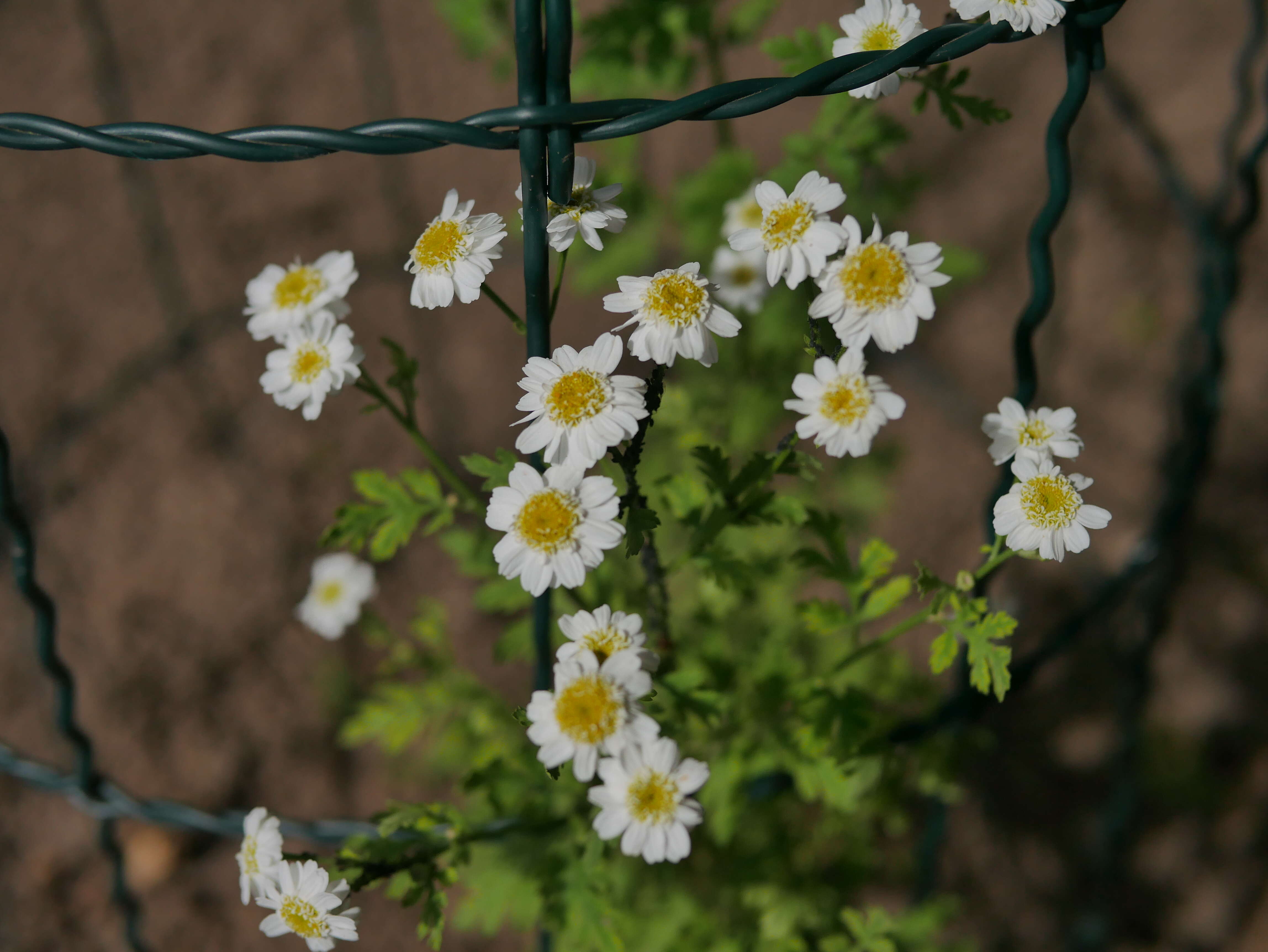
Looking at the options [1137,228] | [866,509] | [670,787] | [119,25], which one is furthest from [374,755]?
[1137,228]

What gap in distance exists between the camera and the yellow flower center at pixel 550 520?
87 centimetres

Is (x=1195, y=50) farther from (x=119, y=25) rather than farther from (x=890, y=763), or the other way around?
(x=119, y=25)

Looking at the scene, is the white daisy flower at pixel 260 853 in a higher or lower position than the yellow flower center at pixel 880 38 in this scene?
lower

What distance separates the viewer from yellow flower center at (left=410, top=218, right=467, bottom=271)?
2.91 ft

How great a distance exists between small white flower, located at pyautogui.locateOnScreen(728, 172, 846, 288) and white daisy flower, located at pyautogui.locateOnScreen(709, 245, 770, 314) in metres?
0.97

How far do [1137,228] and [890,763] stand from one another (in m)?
2.70

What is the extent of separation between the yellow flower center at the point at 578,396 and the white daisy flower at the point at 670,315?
4 cm

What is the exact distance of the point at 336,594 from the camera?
199 centimetres

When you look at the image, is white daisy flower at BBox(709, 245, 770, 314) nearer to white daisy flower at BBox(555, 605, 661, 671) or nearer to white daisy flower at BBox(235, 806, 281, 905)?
white daisy flower at BBox(555, 605, 661, 671)

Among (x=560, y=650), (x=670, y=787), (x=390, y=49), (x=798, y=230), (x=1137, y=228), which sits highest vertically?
(x=390, y=49)

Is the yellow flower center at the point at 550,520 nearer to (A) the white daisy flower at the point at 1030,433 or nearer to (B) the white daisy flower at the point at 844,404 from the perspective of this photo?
(B) the white daisy flower at the point at 844,404

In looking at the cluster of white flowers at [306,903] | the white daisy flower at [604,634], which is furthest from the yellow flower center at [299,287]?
the cluster of white flowers at [306,903]

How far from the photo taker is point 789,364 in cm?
201

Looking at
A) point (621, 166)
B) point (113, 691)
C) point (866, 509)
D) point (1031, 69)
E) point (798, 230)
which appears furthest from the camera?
point (1031, 69)
